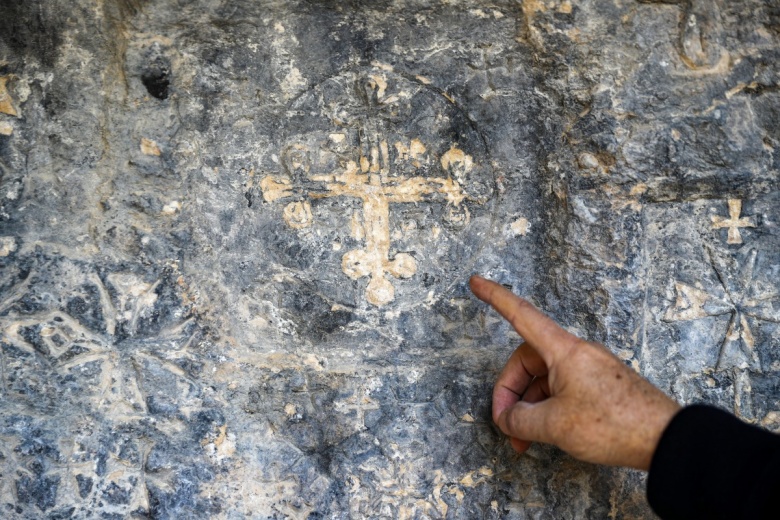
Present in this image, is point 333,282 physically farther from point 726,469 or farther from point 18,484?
point 726,469

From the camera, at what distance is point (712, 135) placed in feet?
5.75

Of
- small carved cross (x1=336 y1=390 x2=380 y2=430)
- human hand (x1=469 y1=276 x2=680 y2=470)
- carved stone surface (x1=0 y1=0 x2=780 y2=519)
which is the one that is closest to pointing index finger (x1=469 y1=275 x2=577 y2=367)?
human hand (x1=469 y1=276 x2=680 y2=470)

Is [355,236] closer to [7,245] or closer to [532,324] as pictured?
[532,324]

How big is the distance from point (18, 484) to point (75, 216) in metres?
0.64

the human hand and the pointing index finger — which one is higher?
the pointing index finger

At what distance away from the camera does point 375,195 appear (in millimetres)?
1864

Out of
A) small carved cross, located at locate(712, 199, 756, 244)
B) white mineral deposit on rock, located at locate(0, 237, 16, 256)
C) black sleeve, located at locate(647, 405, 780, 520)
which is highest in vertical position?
white mineral deposit on rock, located at locate(0, 237, 16, 256)

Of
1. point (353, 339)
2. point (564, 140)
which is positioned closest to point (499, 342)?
point (353, 339)

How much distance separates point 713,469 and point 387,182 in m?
0.99

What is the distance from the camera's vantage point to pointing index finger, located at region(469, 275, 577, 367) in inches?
59.4

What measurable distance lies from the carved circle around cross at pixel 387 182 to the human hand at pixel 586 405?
31 centimetres

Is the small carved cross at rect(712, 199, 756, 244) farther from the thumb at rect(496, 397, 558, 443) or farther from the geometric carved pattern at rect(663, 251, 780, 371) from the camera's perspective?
the thumb at rect(496, 397, 558, 443)

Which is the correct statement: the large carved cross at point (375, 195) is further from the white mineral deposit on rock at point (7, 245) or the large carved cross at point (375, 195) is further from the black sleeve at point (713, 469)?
the black sleeve at point (713, 469)

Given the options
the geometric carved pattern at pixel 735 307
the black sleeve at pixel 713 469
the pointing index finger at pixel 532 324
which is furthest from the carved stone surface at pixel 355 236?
the black sleeve at pixel 713 469
